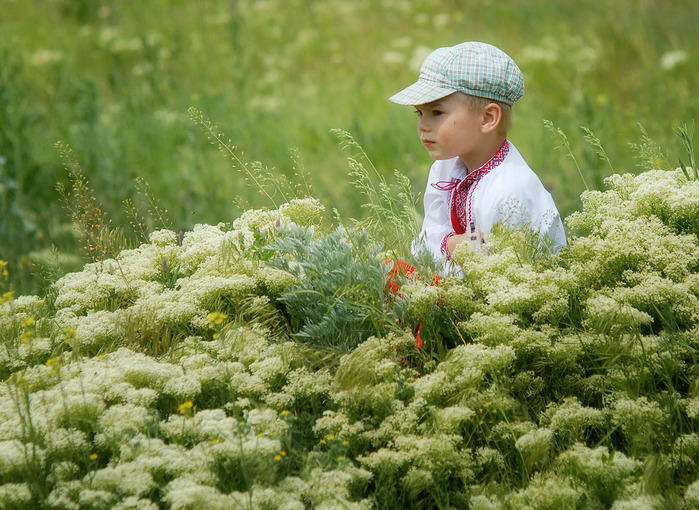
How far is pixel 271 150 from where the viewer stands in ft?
25.0

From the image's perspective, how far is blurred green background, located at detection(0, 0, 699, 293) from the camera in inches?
261

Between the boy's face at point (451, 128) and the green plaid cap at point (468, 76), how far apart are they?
7 cm

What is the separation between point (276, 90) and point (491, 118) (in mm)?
6092

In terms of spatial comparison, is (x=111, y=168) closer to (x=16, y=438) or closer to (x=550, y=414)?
(x=16, y=438)

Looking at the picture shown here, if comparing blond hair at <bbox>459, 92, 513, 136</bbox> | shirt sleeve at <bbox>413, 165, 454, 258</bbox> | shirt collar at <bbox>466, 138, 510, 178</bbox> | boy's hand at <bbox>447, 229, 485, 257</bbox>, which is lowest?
boy's hand at <bbox>447, 229, 485, 257</bbox>

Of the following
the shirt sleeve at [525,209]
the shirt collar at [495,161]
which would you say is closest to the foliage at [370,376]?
the shirt sleeve at [525,209]

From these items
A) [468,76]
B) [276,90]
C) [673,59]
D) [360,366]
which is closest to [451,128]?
[468,76]

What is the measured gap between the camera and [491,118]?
3.54 metres

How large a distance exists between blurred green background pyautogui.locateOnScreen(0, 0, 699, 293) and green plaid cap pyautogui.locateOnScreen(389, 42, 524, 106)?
6.23ft

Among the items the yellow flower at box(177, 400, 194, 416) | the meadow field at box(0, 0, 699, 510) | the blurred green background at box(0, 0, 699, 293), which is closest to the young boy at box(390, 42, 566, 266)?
the meadow field at box(0, 0, 699, 510)

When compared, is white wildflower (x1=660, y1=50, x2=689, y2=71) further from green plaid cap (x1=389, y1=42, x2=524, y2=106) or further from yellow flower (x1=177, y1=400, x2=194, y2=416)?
yellow flower (x1=177, y1=400, x2=194, y2=416)

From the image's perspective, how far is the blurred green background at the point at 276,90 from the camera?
6.64 meters

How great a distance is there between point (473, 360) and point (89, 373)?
1.43 meters

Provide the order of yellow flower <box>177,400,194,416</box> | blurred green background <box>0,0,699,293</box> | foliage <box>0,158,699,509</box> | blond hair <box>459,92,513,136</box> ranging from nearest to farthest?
foliage <box>0,158,699,509</box>
yellow flower <box>177,400,194,416</box>
blond hair <box>459,92,513,136</box>
blurred green background <box>0,0,699,293</box>
